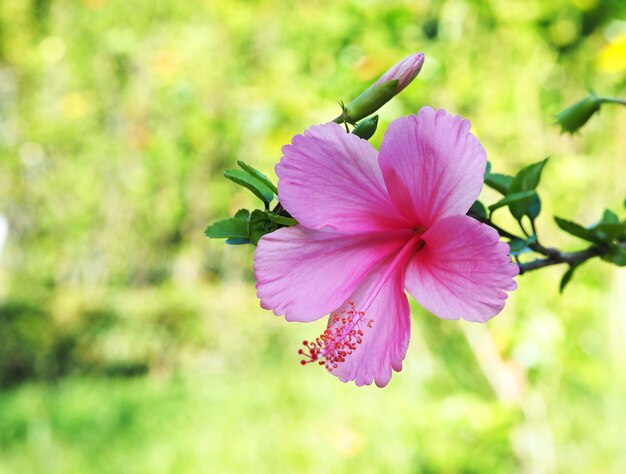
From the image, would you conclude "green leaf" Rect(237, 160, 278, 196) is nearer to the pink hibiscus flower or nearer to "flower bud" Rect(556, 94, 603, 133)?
the pink hibiscus flower

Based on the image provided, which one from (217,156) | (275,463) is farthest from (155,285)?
(275,463)

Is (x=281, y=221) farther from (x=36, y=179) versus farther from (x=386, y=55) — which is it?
(x=36, y=179)

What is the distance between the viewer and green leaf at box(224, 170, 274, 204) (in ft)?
1.37

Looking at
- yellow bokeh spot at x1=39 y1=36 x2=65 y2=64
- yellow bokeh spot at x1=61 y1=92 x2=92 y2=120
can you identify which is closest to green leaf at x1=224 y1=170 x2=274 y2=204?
yellow bokeh spot at x1=61 y1=92 x2=92 y2=120

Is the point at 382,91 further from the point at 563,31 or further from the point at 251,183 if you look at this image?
the point at 563,31

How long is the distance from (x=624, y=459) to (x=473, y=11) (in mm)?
1396

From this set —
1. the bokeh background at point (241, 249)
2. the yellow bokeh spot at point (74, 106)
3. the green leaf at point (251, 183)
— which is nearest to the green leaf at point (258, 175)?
the green leaf at point (251, 183)

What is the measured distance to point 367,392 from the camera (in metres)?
3.13

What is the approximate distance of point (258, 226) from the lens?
41cm

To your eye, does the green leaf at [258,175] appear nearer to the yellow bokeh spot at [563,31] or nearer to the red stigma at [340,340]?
the red stigma at [340,340]

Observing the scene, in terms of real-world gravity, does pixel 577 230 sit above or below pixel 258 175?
below

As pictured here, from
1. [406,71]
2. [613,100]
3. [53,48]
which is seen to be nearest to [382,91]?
[406,71]

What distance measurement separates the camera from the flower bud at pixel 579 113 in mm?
632

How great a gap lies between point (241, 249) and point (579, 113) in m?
4.65
